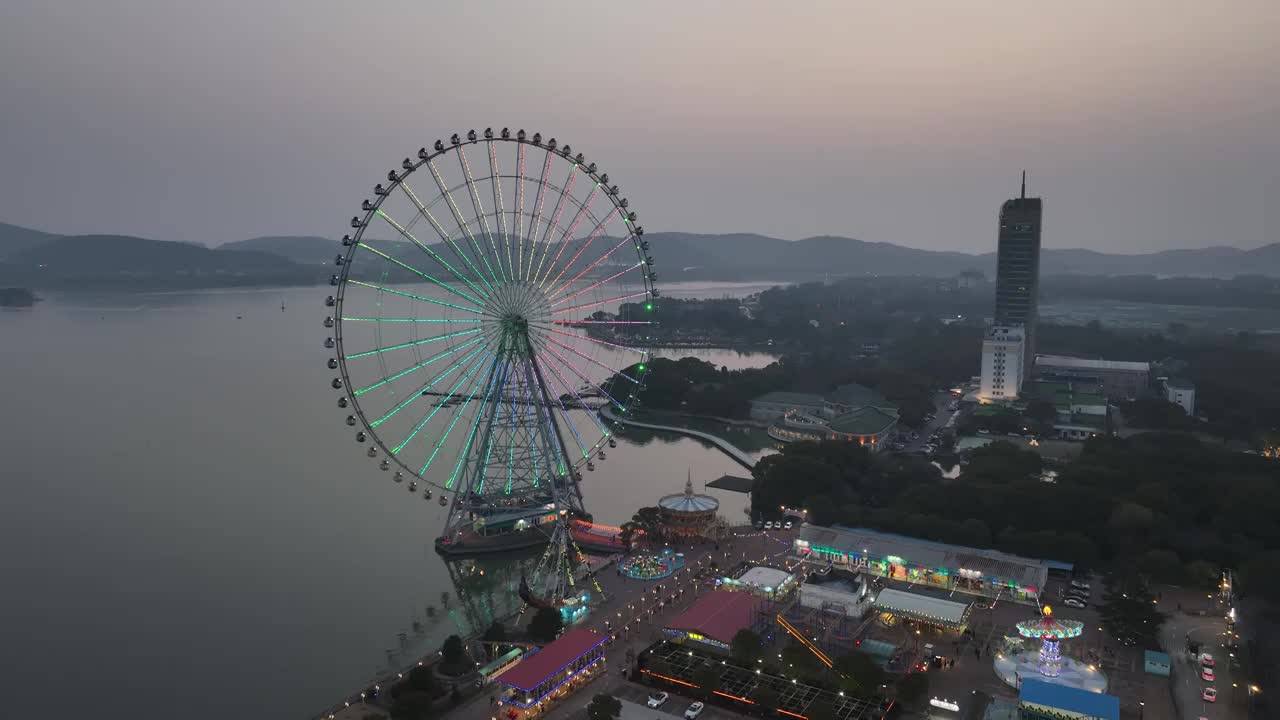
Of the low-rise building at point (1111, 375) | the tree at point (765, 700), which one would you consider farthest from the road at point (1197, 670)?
the low-rise building at point (1111, 375)

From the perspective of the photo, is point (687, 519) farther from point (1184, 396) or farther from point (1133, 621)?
point (1184, 396)

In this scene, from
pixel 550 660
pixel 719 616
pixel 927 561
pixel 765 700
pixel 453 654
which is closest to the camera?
pixel 765 700

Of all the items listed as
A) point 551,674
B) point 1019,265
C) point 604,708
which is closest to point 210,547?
point 551,674

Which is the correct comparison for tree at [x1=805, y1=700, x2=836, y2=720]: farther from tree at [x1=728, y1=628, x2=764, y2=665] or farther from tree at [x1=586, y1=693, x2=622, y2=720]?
tree at [x1=586, y1=693, x2=622, y2=720]

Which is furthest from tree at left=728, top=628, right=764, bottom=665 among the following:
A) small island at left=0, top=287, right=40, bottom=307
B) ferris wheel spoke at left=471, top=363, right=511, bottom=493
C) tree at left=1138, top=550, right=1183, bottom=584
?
small island at left=0, top=287, right=40, bottom=307

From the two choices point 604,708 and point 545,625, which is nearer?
point 604,708

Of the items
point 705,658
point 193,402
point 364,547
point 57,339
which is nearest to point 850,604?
point 705,658

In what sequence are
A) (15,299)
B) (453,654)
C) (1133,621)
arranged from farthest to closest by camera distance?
(15,299)
(1133,621)
(453,654)
